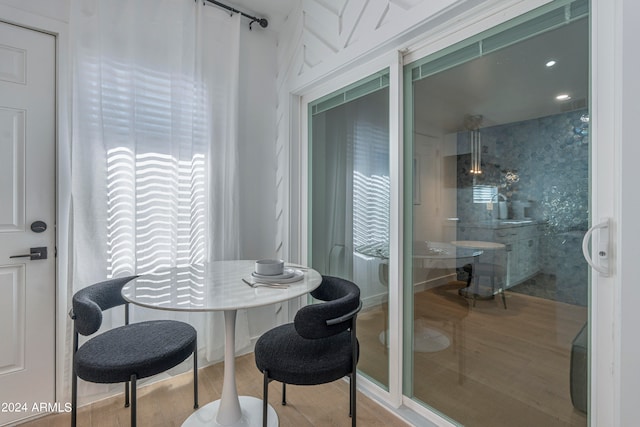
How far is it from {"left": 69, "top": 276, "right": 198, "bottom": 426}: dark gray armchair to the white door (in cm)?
54

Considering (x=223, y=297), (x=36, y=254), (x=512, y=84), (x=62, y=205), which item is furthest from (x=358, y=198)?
(x=36, y=254)

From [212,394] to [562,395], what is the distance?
1.87 metres

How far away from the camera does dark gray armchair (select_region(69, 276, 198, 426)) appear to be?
1.25 meters

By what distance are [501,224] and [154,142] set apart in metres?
2.10

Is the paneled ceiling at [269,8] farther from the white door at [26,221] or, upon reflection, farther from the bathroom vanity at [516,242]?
the bathroom vanity at [516,242]

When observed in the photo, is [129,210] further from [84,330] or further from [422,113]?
[422,113]

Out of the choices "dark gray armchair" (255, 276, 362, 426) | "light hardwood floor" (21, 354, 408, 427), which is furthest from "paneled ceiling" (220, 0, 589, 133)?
"light hardwood floor" (21, 354, 408, 427)

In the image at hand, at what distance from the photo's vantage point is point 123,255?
1.91m

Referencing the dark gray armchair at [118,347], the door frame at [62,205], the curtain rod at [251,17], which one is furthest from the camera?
the curtain rod at [251,17]

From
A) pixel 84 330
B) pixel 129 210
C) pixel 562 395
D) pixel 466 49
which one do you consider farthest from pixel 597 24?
pixel 129 210

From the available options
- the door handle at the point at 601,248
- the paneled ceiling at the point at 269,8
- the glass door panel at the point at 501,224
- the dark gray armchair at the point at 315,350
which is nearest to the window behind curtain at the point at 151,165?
the paneled ceiling at the point at 269,8

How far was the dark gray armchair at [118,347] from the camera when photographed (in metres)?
1.25

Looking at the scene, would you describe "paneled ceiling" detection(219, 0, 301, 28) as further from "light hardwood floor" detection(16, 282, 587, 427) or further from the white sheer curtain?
"light hardwood floor" detection(16, 282, 587, 427)

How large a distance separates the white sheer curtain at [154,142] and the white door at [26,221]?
0.54 ft
